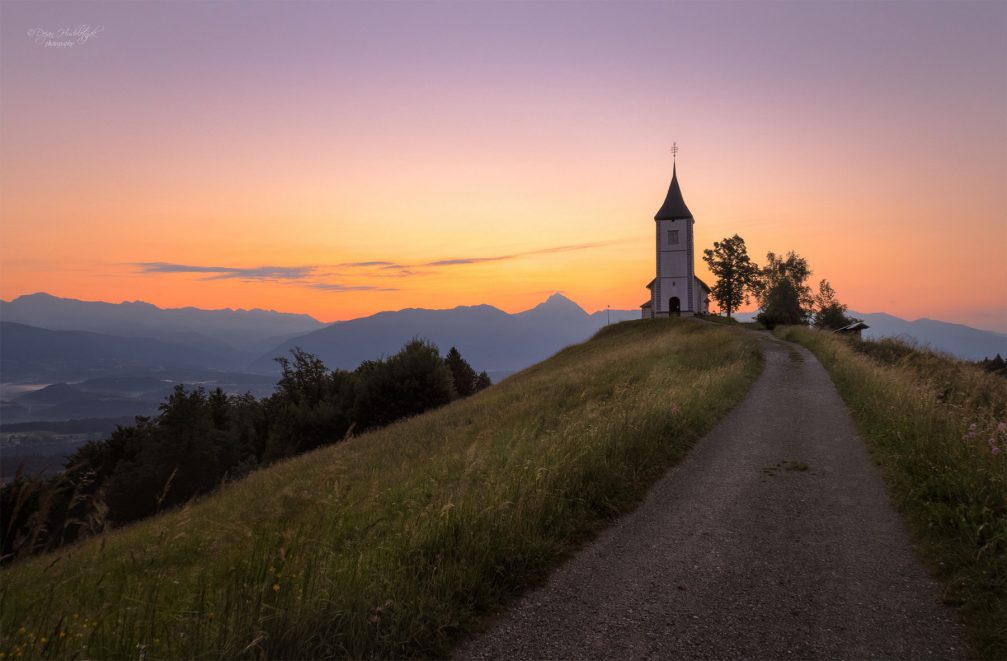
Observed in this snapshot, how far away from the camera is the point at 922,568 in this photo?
537 cm

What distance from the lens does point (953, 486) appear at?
6566mm

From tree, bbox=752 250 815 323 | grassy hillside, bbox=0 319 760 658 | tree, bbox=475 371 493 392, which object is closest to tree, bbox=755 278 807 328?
tree, bbox=752 250 815 323

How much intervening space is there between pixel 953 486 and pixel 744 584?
3.65 metres

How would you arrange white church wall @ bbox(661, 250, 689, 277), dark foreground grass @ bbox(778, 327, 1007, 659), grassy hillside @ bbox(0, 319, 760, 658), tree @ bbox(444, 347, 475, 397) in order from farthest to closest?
tree @ bbox(444, 347, 475, 397) < white church wall @ bbox(661, 250, 689, 277) < dark foreground grass @ bbox(778, 327, 1007, 659) < grassy hillside @ bbox(0, 319, 760, 658)

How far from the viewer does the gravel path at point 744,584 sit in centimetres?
426

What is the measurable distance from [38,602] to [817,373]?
2282 centimetres

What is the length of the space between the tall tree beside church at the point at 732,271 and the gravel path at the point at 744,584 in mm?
68124

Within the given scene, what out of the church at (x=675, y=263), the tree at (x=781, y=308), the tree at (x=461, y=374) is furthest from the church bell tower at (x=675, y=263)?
the tree at (x=461, y=374)

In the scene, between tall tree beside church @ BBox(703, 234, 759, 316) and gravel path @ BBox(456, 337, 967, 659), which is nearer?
gravel path @ BBox(456, 337, 967, 659)

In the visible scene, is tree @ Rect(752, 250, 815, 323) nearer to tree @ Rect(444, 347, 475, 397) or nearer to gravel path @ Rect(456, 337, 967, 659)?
tree @ Rect(444, 347, 475, 397)

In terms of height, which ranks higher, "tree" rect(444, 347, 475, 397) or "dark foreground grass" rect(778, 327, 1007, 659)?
"dark foreground grass" rect(778, 327, 1007, 659)

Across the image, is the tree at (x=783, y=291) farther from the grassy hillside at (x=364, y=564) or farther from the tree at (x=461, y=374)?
the grassy hillside at (x=364, y=564)

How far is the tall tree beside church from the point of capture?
71.1 m

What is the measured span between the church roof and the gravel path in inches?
2310
